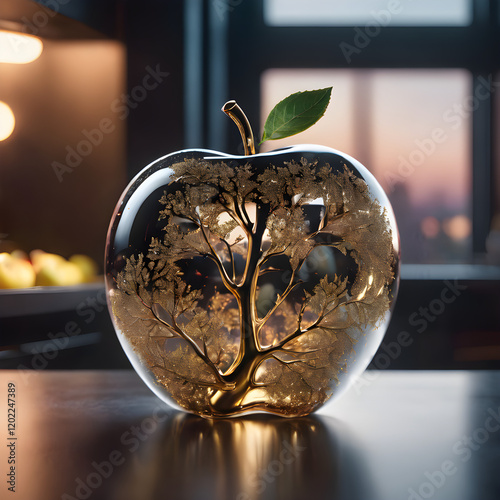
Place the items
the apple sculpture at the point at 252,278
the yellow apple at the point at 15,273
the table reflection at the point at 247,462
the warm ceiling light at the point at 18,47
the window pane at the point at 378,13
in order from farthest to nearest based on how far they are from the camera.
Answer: the window pane at the point at 378,13 < the warm ceiling light at the point at 18,47 < the yellow apple at the point at 15,273 < the apple sculpture at the point at 252,278 < the table reflection at the point at 247,462

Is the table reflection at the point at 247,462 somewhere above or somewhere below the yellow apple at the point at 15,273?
above

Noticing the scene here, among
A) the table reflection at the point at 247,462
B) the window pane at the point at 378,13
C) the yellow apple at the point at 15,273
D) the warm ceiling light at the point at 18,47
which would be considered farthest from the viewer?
the window pane at the point at 378,13

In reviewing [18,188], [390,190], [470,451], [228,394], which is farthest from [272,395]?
[390,190]

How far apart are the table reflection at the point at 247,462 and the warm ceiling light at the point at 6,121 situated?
1653 millimetres

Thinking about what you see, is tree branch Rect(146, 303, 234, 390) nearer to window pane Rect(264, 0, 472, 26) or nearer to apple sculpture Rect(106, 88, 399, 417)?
apple sculpture Rect(106, 88, 399, 417)

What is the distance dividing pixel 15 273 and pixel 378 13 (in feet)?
6.19

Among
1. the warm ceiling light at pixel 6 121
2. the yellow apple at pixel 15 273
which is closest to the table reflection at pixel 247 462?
the yellow apple at pixel 15 273

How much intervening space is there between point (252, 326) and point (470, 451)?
0.17 meters

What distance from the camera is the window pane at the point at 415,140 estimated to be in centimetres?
248

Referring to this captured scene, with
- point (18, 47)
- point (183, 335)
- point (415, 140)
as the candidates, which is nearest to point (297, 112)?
point (183, 335)

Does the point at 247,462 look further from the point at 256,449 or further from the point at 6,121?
the point at 6,121

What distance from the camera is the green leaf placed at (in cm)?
45

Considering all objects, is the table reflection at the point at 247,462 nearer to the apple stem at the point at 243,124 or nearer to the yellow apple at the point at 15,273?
the apple stem at the point at 243,124

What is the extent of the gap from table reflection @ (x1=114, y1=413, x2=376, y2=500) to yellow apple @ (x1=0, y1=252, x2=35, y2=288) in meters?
1.23
